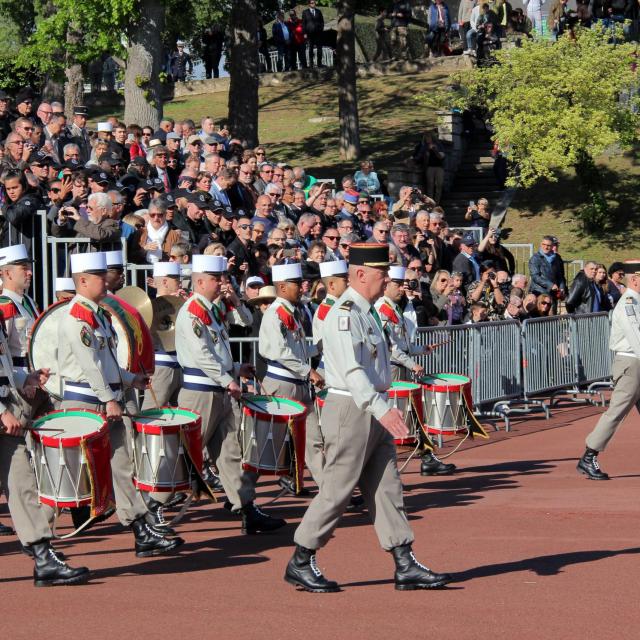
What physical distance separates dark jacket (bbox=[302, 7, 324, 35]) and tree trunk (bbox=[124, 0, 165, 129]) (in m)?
14.8

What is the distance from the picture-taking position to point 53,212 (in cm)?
1389

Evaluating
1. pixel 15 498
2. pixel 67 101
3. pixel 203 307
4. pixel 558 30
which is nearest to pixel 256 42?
pixel 67 101

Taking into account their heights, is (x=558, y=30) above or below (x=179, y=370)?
above

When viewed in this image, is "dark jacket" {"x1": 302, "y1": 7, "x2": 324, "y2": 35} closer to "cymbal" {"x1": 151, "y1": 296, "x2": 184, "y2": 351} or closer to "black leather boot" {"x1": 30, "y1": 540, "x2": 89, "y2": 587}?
"cymbal" {"x1": 151, "y1": 296, "x2": 184, "y2": 351}

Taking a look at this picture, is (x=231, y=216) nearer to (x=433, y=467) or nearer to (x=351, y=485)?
(x=433, y=467)

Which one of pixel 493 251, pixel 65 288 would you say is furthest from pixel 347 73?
pixel 65 288

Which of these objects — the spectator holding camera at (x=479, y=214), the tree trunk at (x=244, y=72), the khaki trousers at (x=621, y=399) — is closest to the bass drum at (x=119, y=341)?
the khaki trousers at (x=621, y=399)

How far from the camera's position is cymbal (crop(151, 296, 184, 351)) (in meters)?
12.2

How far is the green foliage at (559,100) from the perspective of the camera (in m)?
30.7

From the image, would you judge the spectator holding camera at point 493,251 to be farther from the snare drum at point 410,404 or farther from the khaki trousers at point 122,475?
the khaki trousers at point 122,475

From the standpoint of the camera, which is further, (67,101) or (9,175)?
(67,101)

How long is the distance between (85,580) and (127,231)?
6.43m

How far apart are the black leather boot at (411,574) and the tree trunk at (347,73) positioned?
1080 inches

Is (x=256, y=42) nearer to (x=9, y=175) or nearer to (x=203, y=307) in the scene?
(x=9, y=175)
